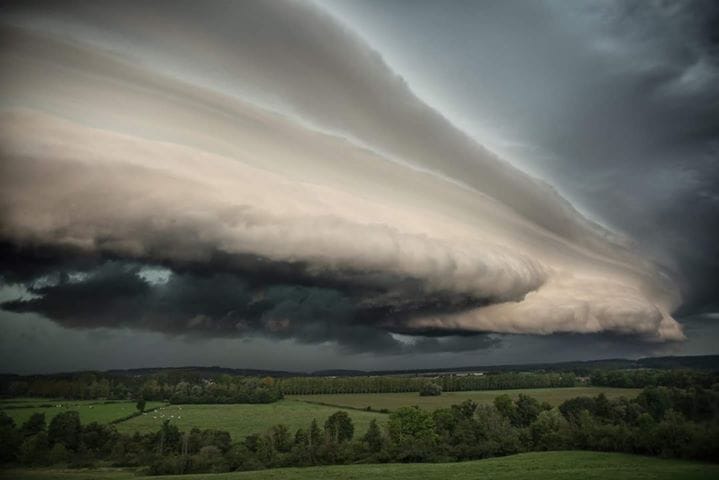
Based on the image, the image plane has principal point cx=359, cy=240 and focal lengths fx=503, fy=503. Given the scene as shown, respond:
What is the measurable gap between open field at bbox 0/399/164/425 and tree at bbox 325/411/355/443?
3324cm

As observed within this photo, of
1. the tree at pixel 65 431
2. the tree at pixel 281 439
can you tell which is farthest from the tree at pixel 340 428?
the tree at pixel 65 431

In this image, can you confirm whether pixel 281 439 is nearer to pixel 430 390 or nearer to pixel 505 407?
pixel 505 407

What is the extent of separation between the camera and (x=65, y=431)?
6488cm

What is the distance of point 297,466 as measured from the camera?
2323 inches

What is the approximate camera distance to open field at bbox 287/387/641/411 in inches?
3184

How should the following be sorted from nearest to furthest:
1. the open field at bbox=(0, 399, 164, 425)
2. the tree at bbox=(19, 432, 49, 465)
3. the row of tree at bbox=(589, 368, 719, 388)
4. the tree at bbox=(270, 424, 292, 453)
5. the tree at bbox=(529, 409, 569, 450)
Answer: the tree at bbox=(19, 432, 49, 465)
the row of tree at bbox=(589, 368, 719, 388)
the tree at bbox=(529, 409, 569, 450)
the tree at bbox=(270, 424, 292, 453)
the open field at bbox=(0, 399, 164, 425)


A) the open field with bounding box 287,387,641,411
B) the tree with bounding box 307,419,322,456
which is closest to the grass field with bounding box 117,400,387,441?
the open field with bounding box 287,387,641,411

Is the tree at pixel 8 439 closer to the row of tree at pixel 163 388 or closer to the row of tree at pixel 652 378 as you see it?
the row of tree at pixel 163 388

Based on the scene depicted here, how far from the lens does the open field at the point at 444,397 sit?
80875 mm

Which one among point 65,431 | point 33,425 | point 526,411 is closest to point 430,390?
point 526,411

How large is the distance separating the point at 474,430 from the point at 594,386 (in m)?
33.8

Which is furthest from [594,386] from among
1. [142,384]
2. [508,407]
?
[142,384]

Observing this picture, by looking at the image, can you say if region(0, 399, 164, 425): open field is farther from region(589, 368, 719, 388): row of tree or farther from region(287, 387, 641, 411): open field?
region(589, 368, 719, 388): row of tree

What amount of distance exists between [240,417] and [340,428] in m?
23.8
